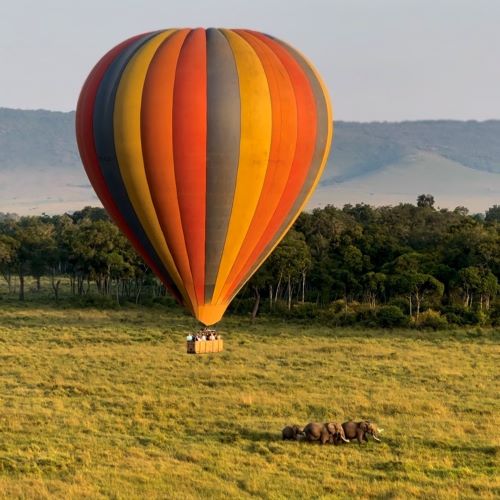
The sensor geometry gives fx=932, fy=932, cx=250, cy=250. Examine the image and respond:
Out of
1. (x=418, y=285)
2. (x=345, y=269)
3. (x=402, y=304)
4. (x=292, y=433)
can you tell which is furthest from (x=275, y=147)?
(x=345, y=269)

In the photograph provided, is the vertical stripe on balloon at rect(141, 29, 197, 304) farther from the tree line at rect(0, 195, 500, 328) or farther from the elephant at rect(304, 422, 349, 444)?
the tree line at rect(0, 195, 500, 328)

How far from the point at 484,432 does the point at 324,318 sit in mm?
32266

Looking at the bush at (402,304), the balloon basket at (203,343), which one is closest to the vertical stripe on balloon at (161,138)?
the balloon basket at (203,343)

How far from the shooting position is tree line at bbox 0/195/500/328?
55938 millimetres

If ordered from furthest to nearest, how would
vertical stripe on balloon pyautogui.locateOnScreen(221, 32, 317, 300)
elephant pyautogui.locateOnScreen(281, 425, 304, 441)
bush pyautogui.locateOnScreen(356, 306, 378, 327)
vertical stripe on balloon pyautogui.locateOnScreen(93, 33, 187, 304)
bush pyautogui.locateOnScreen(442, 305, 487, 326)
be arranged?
bush pyautogui.locateOnScreen(356, 306, 378, 327), bush pyautogui.locateOnScreen(442, 305, 487, 326), vertical stripe on balloon pyautogui.locateOnScreen(221, 32, 317, 300), vertical stripe on balloon pyautogui.locateOnScreen(93, 33, 187, 304), elephant pyautogui.locateOnScreen(281, 425, 304, 441)

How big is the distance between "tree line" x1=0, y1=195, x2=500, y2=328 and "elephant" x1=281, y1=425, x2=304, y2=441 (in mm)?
29030

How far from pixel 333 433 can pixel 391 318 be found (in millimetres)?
29818

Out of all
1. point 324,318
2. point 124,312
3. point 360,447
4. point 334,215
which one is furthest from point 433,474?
point 334,215

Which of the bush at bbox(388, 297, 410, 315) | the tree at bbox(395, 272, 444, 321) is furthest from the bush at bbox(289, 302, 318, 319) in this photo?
the tree at bbox(395, 272, 444, 321)

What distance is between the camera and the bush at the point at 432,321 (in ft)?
171

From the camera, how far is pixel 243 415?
28172 mm

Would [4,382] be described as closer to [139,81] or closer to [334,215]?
[139,81]

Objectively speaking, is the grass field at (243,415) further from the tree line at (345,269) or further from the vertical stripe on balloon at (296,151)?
the tree line at (345,269)

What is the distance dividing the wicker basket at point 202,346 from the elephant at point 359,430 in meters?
6.32
